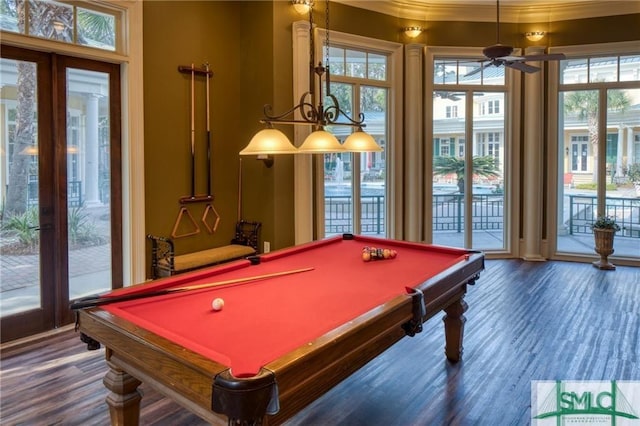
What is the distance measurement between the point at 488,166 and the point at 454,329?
161 inches

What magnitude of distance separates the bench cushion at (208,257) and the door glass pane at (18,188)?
1.11 metres

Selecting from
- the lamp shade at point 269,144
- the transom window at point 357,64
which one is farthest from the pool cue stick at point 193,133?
the lamp shade at point 269,144

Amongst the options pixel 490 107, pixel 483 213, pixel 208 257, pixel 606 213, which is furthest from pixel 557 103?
pixel 208 257

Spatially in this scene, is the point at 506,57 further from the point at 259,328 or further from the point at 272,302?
the point at 259,328

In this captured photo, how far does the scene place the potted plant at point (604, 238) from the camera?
596cm

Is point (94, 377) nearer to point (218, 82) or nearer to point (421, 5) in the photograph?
point (218, 82)

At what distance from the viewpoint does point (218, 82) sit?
198 inches

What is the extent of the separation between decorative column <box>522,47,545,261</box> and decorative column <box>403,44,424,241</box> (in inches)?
62.5

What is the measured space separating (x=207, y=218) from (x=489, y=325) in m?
3.11

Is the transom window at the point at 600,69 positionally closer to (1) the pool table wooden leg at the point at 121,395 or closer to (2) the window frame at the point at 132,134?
(2) the window frame at the point at 132,134

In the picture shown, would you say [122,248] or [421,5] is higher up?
[421,5]

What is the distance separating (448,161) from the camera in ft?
21.6

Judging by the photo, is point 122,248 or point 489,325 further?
point 122,248

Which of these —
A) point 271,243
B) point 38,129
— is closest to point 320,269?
point 271,243
